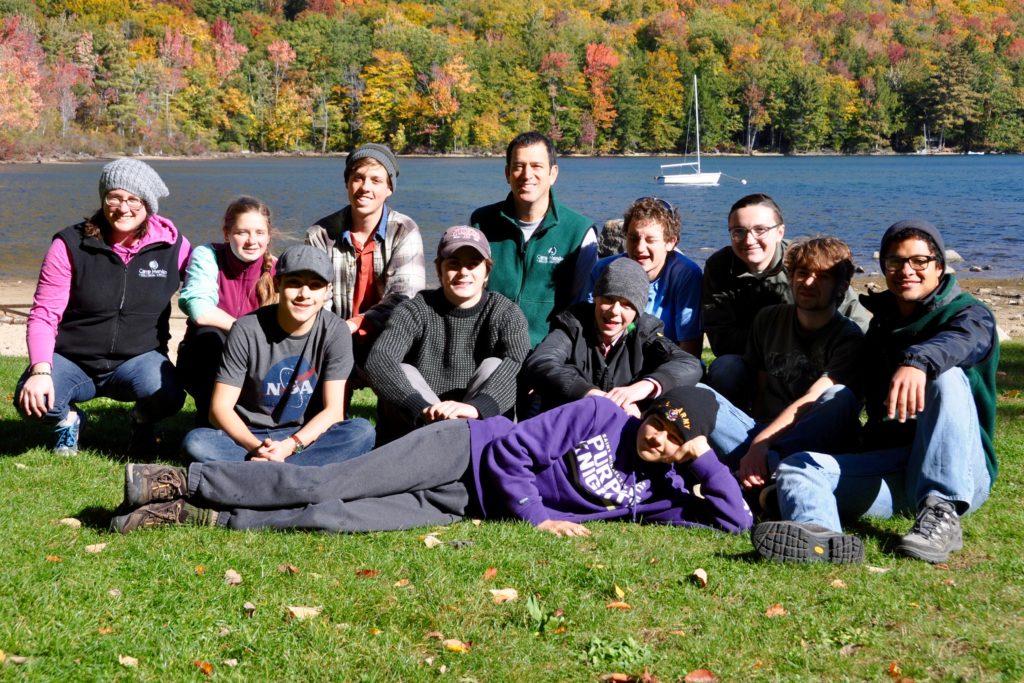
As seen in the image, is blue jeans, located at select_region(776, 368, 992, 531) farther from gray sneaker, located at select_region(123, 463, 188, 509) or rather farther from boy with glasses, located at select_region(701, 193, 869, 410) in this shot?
gray sneaker, located at select_region(123, 463, 188, 509)

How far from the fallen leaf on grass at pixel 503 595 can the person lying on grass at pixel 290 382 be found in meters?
1.52

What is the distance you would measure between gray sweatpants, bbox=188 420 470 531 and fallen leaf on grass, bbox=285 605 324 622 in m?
0.89

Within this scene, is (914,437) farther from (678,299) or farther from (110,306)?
(110,306)

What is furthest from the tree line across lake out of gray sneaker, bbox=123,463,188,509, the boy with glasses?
gray sneaker, bbox=123,463,188,509

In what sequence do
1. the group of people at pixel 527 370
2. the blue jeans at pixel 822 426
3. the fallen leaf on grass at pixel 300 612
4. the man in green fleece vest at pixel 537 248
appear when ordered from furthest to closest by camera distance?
the man in green fleece vest at pixel 537 248 < the blue jeans at pixel 822 426 < the group of people at pixel 527 370 < the fallen leaf on grass at pixel 300 612

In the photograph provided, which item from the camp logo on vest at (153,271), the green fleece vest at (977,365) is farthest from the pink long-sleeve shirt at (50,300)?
the green fleece vest at (977,365)

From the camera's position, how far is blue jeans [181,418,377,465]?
5324 mm

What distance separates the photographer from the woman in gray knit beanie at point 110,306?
19.8 ft

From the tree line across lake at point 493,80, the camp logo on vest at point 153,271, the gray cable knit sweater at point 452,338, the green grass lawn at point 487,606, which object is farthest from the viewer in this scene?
the tree line across lake at point 493,80

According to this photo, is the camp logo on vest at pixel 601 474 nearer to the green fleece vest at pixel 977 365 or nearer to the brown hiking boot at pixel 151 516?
the green fleece vest at pixel 977 365

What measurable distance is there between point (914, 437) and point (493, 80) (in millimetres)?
116294

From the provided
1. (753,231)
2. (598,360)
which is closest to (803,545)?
(598,360)

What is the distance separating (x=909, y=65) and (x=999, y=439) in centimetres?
12984

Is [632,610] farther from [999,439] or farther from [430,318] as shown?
[999,439]
